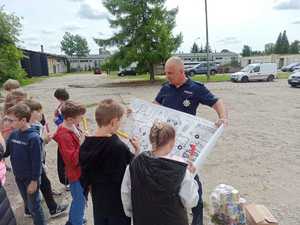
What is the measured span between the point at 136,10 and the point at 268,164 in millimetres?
27525

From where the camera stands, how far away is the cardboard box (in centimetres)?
344

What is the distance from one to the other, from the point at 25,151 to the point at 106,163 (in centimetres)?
115

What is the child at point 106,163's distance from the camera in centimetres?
245

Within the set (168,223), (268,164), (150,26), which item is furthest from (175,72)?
(150,26)

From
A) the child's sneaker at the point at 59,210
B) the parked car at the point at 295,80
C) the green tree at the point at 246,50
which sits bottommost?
the child's sneaker at the point at 59,210

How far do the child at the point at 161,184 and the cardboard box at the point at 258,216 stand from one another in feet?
4.87

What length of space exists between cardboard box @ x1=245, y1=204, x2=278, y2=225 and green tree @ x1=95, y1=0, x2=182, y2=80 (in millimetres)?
27093

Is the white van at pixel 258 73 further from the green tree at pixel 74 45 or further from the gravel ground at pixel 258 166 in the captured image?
the green tree at pixel 74 45

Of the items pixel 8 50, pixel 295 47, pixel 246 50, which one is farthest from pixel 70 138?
pixel 246 50

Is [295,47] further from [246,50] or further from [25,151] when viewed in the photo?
[25,151]

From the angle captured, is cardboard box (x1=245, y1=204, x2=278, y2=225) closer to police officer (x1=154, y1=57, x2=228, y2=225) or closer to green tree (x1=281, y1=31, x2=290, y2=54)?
police officer (x1=154, y1=57, x2=228, y2=225)

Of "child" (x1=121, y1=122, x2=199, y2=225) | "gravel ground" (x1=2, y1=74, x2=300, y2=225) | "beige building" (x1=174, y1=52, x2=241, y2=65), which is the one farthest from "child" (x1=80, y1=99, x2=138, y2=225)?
"beige building" (x1=174, y1=52, x2=241, y2=65)

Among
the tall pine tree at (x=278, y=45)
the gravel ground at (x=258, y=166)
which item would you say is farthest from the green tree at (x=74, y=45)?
the gravel ground at (x=258, y=166)

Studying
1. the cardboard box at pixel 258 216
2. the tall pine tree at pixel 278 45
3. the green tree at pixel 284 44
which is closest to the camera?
the cardboard box at pixel 258 216
